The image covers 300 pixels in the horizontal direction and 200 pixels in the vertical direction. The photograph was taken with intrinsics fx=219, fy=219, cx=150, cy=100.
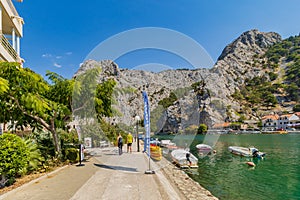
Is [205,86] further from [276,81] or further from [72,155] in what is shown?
[72,155]

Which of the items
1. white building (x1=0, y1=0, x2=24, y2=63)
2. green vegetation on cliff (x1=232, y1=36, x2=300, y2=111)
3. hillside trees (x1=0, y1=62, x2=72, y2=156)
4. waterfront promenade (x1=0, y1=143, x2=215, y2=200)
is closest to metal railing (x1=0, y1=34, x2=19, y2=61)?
white building (x1=0, y1=0, x2=24, y2=63)

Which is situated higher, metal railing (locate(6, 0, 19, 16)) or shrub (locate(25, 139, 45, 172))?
metal railing (locate(6, 0, 19, 16))

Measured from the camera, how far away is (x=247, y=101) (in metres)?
132

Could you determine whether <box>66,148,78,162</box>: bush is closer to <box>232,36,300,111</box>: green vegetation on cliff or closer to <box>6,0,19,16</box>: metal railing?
<box>6,0,19,16</box>: metal railing

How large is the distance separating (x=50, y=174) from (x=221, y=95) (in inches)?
5099

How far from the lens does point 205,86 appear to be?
125m

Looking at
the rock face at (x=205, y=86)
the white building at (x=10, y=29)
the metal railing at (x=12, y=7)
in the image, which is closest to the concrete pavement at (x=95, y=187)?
the white building at (x=10, y=29)

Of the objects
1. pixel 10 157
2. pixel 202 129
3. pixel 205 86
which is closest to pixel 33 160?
pixel 10 157

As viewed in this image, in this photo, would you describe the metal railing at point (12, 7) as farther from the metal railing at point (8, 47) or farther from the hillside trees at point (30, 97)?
the hillside trees at point (30, 97)

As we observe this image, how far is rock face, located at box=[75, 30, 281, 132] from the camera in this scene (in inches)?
2777

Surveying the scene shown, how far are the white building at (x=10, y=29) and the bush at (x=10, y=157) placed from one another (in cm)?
687

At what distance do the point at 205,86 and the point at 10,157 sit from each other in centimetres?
12411

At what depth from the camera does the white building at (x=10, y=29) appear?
42.2ft

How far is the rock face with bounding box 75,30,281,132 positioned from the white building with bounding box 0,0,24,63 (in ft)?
89.7
